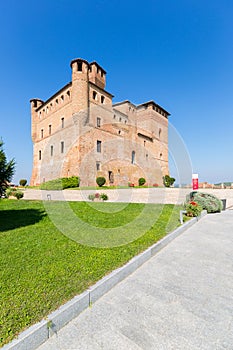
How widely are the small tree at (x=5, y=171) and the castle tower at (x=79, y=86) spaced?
1811cm

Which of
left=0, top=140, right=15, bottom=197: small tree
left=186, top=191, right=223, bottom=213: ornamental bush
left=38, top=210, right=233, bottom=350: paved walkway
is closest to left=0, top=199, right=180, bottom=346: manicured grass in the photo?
left=38, top=210, right=233, bottom=350: paved walkway

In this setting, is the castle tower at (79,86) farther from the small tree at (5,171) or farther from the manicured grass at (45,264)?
the manicured grass at (45,264)

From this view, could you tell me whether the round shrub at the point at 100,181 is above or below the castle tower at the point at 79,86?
below

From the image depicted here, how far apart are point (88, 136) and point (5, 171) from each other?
60.3 ft

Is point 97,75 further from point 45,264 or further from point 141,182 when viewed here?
point 45,264

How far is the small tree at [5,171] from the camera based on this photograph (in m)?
4.91

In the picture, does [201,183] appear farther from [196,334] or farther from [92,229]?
[196,334]

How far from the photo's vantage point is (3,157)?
4906 millimetres

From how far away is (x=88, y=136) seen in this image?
22656 millimetres

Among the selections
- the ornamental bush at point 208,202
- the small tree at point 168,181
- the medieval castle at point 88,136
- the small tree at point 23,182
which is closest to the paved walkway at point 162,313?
the ornamental bush at point 208,202

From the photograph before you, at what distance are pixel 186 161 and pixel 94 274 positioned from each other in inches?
291

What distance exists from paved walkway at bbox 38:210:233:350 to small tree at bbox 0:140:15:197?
4599 mm

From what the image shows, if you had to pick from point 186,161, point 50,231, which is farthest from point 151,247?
point 186,161

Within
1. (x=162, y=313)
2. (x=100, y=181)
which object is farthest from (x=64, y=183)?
(x=162, y=313)
